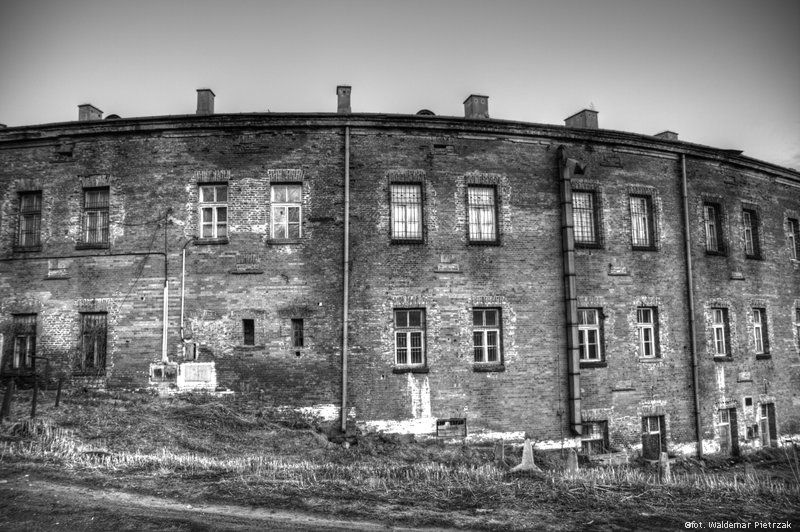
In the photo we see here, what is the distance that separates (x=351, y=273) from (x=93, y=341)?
7.10m

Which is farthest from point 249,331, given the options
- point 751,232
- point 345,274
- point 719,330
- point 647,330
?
point 751,232

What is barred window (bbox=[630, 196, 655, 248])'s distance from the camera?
15570 mm

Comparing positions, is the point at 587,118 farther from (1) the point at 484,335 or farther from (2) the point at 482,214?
(1) the point at 484,335

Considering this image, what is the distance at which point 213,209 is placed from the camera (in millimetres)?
13766

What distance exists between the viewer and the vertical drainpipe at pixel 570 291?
13695 mm

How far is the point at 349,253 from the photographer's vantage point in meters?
13.4

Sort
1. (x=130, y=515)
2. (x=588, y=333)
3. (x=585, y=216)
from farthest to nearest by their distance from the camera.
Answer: (x=585, y=216)
(x=588, y=333)
(x=130, y=515)

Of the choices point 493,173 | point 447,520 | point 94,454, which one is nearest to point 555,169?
point 493,173

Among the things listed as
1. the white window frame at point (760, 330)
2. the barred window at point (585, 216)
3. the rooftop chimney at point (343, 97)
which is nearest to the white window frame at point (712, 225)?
the white window frame at point (760, 330)

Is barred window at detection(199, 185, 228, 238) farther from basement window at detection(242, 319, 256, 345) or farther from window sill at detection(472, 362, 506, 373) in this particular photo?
window sill at detection(472, 362, 506, 373)

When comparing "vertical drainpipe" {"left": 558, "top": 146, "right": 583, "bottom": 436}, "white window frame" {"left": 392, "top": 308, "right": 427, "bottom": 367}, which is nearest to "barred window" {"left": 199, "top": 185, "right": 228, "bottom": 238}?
"white window frame" {"left": 392, "top": 308, "right": 427, "bottom": 367}

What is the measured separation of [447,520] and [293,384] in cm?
680

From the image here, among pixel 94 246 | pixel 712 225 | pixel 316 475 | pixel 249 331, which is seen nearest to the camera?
pixel 316 475

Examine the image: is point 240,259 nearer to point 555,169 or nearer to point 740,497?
point 555,169
